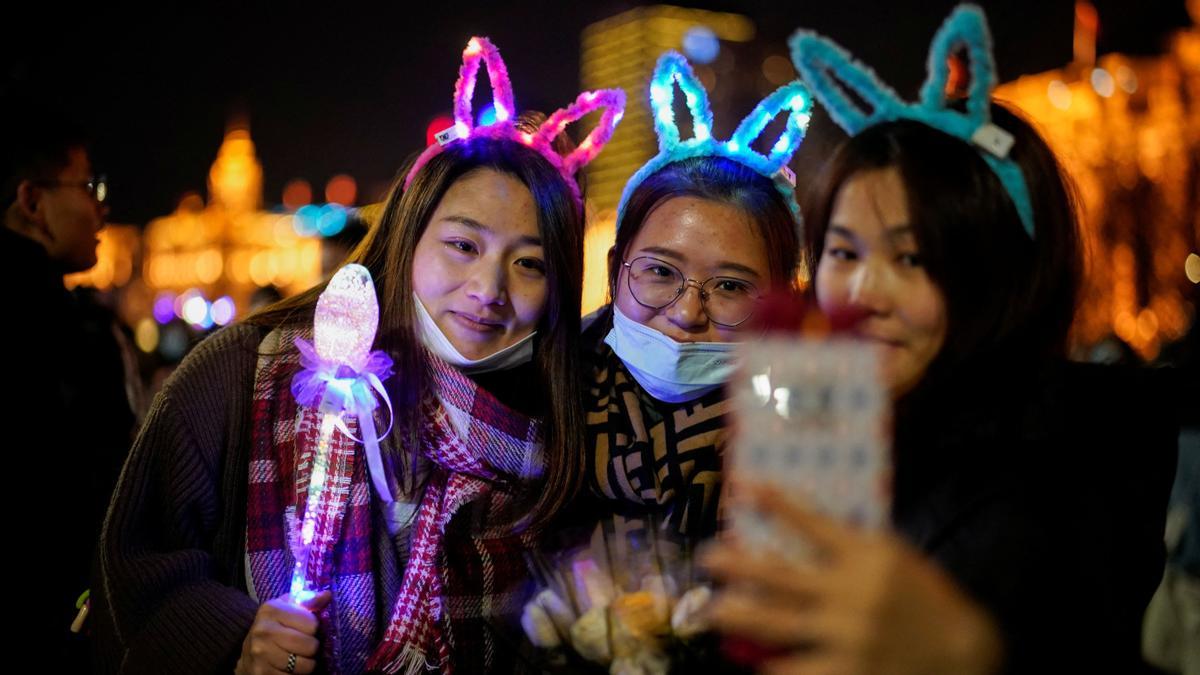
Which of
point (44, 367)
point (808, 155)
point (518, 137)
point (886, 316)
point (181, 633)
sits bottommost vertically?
point (181, 633)

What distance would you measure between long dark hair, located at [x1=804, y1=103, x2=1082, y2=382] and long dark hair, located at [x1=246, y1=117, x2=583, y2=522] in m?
1.50

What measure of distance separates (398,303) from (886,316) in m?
1.93

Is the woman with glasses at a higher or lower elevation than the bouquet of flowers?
higher

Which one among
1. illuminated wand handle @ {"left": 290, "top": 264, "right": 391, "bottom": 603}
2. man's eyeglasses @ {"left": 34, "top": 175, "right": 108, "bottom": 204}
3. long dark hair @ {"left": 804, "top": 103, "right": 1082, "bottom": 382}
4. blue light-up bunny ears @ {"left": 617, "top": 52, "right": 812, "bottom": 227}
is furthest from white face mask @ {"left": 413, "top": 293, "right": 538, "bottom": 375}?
man's eyeglasses @ {"left": 34, "top": 175, "right": 108, "bottom": 204}

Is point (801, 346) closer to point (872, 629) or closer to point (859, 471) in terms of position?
point (859, 471)

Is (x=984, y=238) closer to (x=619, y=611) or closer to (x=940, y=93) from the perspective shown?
(x=940, y=93)

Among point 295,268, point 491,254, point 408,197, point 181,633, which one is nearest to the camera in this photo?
point 181,633

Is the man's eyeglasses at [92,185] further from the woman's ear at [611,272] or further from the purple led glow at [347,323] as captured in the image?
the woman's ear at [611,272]

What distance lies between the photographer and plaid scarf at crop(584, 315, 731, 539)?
320cm

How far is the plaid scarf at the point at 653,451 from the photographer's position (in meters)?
3.20

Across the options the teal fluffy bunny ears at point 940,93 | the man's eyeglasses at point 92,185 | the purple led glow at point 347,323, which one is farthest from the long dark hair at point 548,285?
the man's eyeglasses at point 92,185

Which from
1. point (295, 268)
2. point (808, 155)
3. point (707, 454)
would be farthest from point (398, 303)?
point (295, 268)

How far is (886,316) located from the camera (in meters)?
1.86

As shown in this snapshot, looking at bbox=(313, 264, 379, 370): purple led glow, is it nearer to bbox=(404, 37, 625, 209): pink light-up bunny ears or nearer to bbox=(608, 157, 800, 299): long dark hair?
bbox=(404, 37, 625, 209): pink light-up bunny ears
